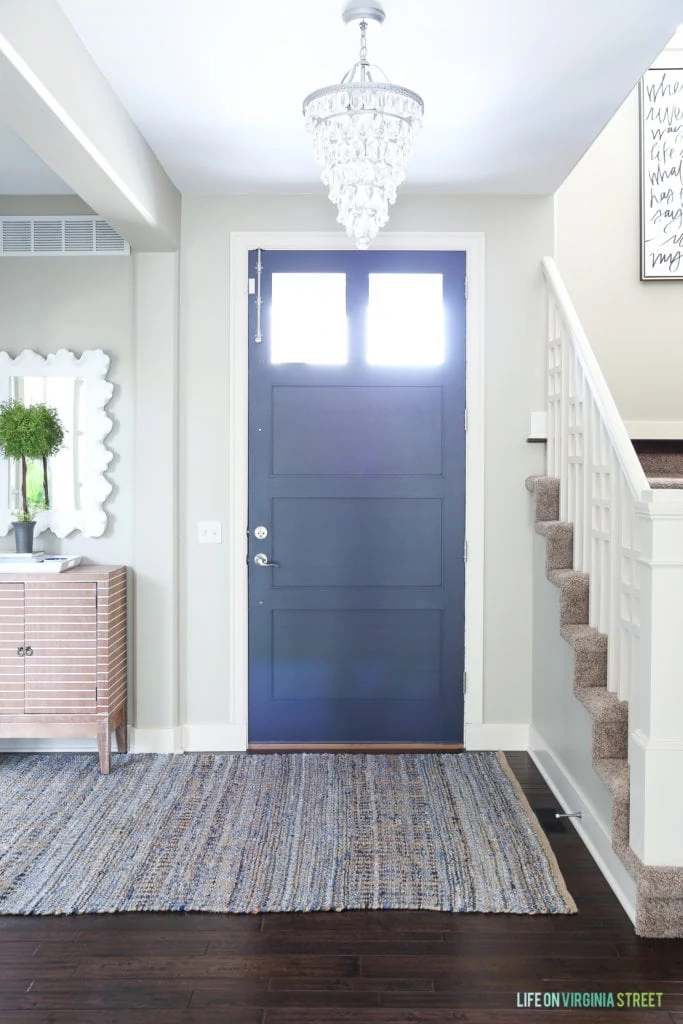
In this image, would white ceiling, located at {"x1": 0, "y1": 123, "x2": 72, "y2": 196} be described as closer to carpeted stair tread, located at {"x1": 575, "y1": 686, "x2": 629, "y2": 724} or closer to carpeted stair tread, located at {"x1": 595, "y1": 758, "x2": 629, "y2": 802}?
carpeted stair tread, located at {"x1": 575, "y1": 686, "x2": 629, "y2": 724}

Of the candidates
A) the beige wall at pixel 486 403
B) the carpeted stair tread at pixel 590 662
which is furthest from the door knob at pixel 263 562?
the carpeted stair tread at pixel 590 662

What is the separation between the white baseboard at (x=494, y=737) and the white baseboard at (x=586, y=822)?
5 cm

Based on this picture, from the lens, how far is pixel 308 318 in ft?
12.6

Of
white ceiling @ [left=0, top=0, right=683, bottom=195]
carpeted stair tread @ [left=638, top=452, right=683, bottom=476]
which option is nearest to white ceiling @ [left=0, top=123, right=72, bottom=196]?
white ceiling @ [left=0, top=0, right=683, bottom=195]

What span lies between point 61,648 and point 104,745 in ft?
1.51

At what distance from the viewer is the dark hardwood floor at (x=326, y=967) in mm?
1977

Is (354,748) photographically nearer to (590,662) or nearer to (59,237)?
(590,662)

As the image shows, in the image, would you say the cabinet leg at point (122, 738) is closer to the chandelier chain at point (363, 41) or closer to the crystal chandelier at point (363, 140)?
the crystal chandelier at point (363, 140)

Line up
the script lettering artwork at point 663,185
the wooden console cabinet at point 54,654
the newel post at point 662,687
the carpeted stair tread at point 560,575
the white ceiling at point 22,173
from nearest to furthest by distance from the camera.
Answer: the newel post at point 662,687 → the carpeted stair tread at point 560,575 → the white ceiling at point 22,173 → the wooden console cabinet at point 54,654 → the script lettering artwork at point 663,185

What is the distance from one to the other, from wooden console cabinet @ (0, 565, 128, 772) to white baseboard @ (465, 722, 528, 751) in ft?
5.53

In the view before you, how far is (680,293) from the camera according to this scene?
4.15m

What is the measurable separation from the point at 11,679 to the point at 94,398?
Answer: 1.33 m

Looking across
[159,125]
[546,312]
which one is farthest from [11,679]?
[546,312]

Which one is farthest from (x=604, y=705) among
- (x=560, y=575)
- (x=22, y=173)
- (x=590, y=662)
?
(x=22, y=173)
